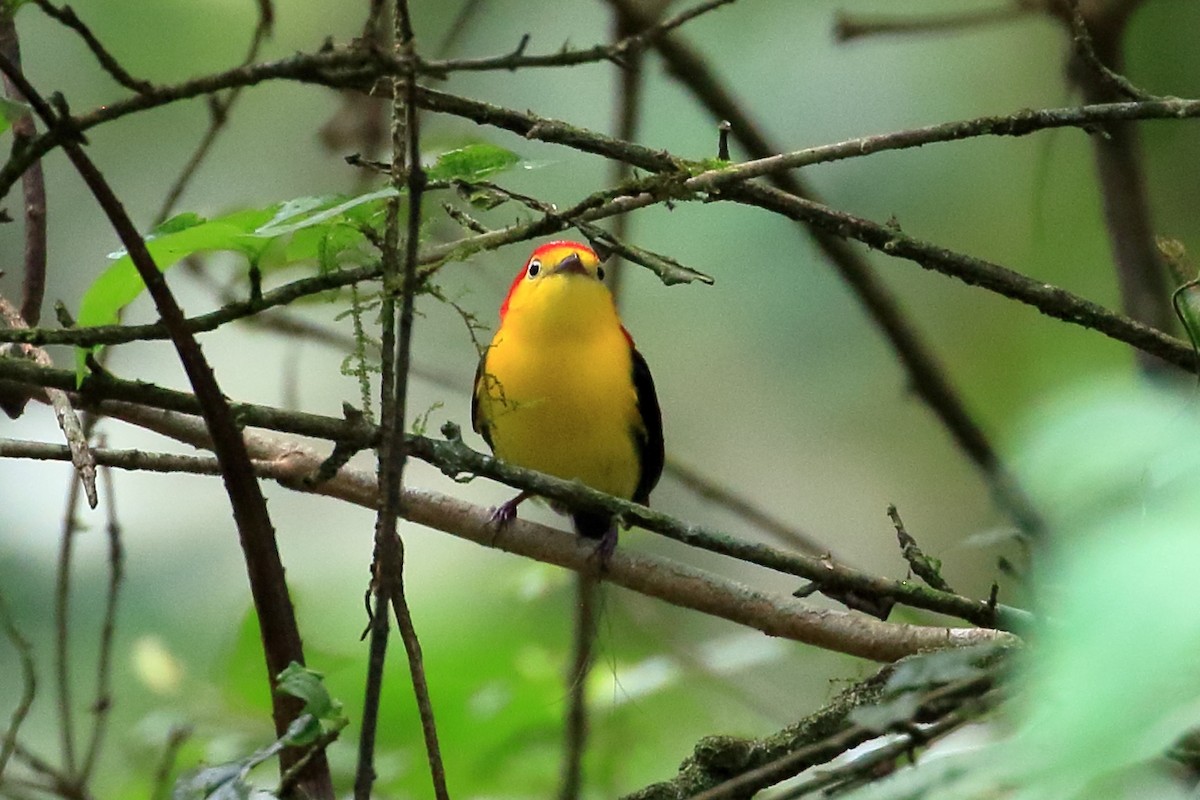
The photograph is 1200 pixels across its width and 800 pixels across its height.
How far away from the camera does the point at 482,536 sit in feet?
6.88

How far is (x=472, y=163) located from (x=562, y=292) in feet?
6.19

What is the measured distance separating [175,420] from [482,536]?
53 cm

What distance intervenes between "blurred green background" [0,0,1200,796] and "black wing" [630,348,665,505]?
356 millimetres

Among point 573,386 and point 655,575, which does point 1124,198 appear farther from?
point 655,575

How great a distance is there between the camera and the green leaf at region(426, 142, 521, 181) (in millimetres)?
1166

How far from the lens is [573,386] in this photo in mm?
3002

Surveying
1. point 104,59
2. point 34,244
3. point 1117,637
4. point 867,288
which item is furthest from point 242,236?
point 867,288

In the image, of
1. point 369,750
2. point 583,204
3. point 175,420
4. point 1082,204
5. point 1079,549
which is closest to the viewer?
point 1079,549

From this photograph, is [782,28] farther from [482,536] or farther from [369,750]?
[369,750]

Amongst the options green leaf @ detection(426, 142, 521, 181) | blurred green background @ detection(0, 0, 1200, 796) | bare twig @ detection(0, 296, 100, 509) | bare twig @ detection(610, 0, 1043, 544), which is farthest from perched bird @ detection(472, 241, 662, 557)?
green leaf @ detection(426, 142, 521, 181)

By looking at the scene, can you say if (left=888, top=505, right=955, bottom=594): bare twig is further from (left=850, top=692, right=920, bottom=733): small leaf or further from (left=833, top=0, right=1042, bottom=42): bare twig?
(left=833, top=0, right=1042, bottom=42): bare twig

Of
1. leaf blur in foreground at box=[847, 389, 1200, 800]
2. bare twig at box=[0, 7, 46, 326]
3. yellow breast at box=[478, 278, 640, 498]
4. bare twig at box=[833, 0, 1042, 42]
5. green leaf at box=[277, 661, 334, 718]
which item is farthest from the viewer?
yellow breast at box=[478, 278, 640, 498]

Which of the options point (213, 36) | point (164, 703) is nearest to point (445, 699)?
point (164, 703)

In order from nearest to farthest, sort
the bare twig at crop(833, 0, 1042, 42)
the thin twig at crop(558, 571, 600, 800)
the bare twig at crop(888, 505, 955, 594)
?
the bare twig at crop(888, 505, 955, 594), the thin twig at crop(558, 571, 600, 800), the bare twig at crop(833, 0, 1042, 42)
